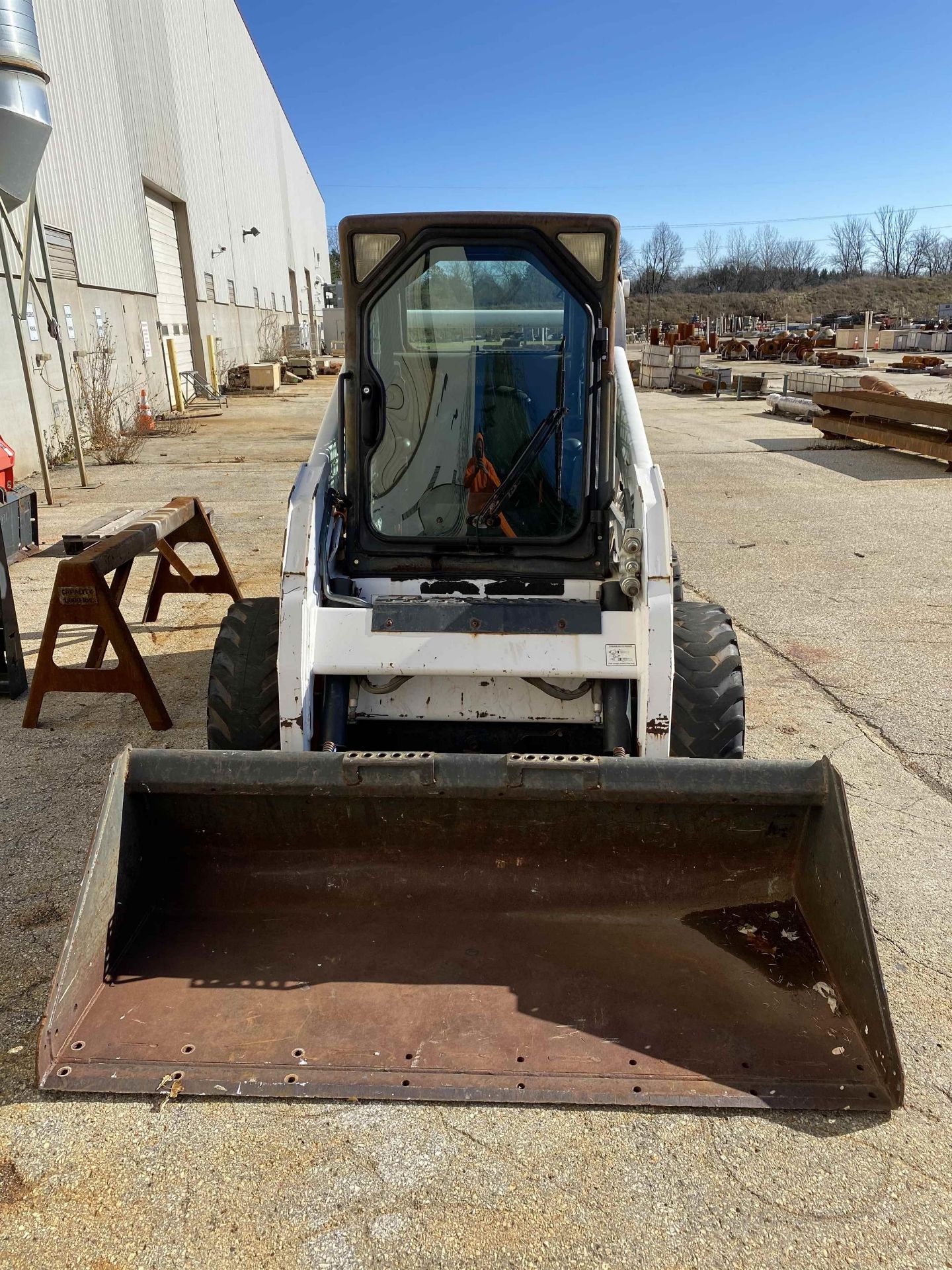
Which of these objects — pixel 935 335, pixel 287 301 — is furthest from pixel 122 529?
pixel 935 335

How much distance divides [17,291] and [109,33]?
26.6ft

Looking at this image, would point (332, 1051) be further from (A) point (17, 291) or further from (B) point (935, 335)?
(B) point (935, 335)

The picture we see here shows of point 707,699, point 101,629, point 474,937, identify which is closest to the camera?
point 474,937

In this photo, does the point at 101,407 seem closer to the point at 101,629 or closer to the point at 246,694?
the point at 101,629

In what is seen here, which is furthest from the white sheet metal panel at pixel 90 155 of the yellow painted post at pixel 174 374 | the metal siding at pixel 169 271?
the yellow painted post at pixel 174 374

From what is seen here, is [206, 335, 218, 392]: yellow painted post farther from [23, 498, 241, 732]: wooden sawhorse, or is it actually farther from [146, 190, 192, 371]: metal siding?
[23, 498, 241, 732]: wooden sawhorse

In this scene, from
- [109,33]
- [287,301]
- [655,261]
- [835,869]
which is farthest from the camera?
[655,261]

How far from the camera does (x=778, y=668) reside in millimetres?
5684

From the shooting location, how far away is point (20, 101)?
9.28 m

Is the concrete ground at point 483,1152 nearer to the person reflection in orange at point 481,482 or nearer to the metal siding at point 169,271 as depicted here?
the person reflection in orange at point 481,482

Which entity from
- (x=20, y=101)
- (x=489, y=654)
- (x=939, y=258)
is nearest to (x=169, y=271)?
(x=20, y=101)

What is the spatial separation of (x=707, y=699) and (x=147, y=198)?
20.5 metres

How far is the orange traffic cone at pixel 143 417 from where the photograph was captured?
17375 mm

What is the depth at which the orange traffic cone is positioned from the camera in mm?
17375
